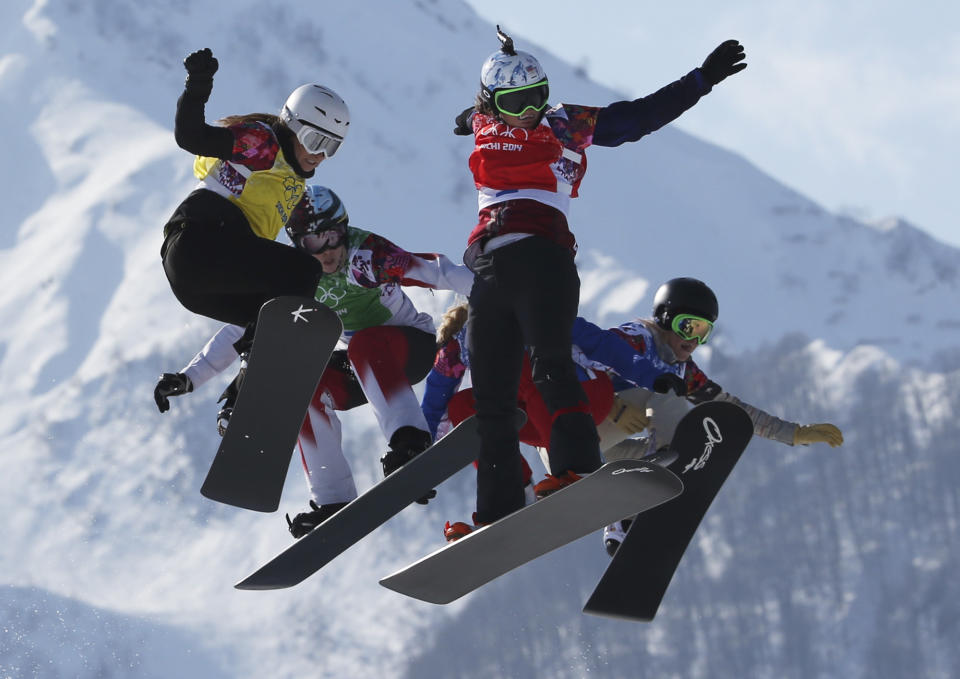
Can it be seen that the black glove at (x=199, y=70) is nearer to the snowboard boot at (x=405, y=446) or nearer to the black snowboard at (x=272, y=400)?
the black snowboard at (x=272, y=400)

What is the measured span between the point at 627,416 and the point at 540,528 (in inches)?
78.5

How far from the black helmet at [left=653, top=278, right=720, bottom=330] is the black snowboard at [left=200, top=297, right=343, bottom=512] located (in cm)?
213

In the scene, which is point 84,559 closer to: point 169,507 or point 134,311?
point 169,507

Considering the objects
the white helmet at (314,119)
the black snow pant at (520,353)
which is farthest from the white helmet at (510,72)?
the white helmet at (314,119)

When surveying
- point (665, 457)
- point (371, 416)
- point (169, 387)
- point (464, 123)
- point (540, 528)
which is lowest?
point (540, 528)

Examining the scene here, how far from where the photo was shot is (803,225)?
163000 millimetres

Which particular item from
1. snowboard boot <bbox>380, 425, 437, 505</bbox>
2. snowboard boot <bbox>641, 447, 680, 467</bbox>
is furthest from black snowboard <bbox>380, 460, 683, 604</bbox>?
snowboard boot <bbox>641, 447, 680, 467</bbox>

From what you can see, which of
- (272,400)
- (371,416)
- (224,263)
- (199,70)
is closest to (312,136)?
(224,263)

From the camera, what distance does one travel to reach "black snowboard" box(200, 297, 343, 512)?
759cm

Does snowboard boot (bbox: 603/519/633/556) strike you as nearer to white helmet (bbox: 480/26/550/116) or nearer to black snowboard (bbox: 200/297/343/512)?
black snowboard (bbox: 200/297/343/512)

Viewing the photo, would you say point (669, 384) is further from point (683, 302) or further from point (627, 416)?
point (627, 416)

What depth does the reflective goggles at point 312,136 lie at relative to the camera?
779cm

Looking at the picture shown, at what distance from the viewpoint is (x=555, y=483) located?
689 centimetres

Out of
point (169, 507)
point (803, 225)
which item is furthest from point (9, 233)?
point (803, 225)
